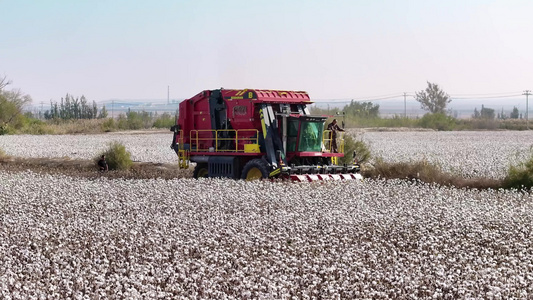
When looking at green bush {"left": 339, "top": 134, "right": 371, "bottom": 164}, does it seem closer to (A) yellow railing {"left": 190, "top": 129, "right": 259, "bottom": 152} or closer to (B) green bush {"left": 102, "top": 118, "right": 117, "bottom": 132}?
(A) yellow railing {"left": 190, "top": 129, "right": 259, "bottom": 152}

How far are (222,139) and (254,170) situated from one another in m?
1.92

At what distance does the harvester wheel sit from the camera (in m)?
22.0

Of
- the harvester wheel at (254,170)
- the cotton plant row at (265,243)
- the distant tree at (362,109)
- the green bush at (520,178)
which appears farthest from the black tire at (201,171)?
the distant tree at (362,109)

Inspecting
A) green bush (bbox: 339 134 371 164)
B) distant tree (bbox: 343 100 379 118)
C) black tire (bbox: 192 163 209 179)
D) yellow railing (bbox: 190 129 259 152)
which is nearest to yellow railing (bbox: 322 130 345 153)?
green bush (bbox: 339 134 371 164)

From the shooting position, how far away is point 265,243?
1295 cm

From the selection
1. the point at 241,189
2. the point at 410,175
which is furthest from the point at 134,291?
the point at 410,175

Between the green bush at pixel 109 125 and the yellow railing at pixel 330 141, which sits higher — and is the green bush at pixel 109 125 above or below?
above

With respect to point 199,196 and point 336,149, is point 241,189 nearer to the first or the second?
point 199,196

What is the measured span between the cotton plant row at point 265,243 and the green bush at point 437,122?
2435 inches

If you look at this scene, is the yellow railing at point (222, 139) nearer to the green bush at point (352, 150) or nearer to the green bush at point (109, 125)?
the green bush at point (352, 150)

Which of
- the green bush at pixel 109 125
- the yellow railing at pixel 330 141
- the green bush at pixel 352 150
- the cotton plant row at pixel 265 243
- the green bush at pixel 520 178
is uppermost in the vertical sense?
the green bush at pixel 109 125

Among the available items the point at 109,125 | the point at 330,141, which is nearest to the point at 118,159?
the point at 330,141

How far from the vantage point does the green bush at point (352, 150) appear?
88.6 ft

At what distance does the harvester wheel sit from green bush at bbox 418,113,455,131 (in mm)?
60395
